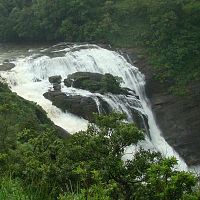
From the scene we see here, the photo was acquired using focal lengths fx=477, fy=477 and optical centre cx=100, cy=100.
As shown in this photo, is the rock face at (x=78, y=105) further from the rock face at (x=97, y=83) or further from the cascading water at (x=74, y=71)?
the rock face at (x=97, y=83)

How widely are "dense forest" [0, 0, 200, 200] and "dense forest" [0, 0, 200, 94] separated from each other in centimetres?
6

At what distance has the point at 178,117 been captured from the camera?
78.3 feet

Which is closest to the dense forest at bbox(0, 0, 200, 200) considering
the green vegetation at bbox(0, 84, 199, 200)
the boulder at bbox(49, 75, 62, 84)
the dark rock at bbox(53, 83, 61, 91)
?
the green vegetation at bbox(0, 84, 199, 200)

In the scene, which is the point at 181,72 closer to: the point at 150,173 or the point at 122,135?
the point at 122,135

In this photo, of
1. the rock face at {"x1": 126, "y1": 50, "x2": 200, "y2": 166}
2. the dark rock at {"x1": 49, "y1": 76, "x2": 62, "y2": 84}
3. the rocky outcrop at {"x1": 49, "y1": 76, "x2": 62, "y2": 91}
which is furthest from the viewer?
the dark rock at {"x1": 49, "y1": 76, "x2": 62, "y2": 84}

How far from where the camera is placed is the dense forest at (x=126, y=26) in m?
27.8

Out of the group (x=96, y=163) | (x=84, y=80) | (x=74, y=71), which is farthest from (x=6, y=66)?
(x=96, y=163)

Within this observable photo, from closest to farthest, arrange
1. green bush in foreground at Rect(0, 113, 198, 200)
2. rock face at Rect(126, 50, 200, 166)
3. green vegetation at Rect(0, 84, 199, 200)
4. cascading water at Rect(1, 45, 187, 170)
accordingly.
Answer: green vegetation at Rect(0, 84, 199, 200) → green bush in foreground at Rect(0, 113, 198, 200) → cascading water at Rect(1, 45, 187, 170) → rock face at Rect(126, 50, 200, 166)

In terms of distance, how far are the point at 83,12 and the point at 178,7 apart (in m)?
6.41

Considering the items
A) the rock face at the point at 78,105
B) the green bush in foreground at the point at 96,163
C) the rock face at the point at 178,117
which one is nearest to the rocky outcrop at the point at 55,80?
the rock face at the point at 78,105

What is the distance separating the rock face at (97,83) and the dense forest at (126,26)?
12.2 feet

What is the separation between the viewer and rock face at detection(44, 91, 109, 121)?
21.8 meters

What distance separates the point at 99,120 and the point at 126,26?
22253 mm

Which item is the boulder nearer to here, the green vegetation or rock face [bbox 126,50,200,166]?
rock face [bbox 126,50,200,166]
